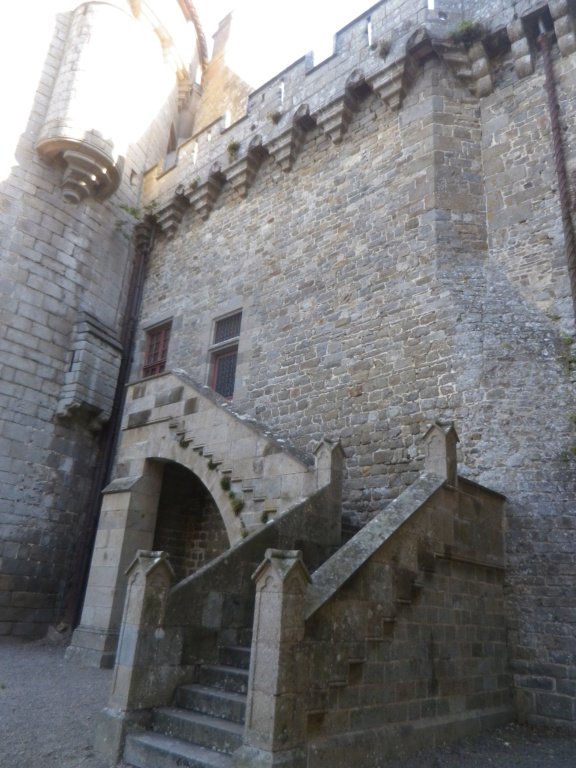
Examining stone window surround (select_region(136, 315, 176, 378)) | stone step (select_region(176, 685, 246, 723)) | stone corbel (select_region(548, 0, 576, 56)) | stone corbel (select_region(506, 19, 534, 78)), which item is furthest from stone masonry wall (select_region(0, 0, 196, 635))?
stone corbel (select_region(548, 0, 576, 56))

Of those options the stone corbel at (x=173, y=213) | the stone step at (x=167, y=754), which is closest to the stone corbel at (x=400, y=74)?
the stone corbel at (x=173, y=213)

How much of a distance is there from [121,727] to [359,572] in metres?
2.28

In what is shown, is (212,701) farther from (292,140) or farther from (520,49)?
(292,140)

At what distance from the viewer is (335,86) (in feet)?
37.8

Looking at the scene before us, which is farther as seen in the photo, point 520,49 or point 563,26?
point 520,49

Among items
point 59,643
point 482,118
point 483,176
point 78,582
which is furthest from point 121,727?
point 482,118

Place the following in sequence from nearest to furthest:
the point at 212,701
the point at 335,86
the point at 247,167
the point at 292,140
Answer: the point at 212,701 < the point at 335,86 < the point at 292,140 < the point at 247,167

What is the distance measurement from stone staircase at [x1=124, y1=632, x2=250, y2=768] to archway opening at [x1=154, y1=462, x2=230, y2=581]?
492cm

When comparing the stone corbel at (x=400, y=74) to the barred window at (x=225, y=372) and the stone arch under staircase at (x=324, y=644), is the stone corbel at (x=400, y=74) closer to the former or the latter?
the barred window at (x=225, y=372)

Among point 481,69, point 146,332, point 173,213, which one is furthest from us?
point 173,213

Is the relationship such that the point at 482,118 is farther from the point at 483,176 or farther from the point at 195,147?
the point at 195,147

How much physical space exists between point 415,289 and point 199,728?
6.54 m

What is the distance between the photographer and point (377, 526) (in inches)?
223

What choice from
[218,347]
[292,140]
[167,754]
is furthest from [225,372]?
[167,754]
